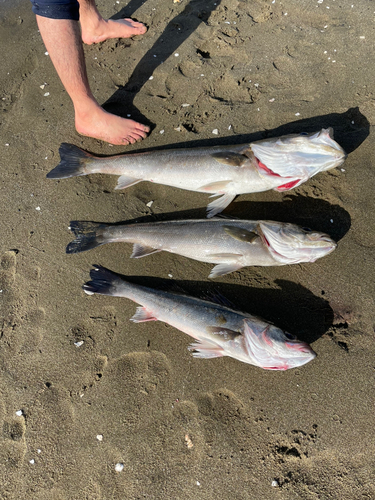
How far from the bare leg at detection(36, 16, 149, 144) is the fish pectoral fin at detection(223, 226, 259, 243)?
6.18 ft

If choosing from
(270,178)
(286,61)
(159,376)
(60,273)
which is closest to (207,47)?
(286,61)

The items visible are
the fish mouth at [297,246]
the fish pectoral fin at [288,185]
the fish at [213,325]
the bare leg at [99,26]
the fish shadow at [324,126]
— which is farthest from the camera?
the bare leg at [99,26]

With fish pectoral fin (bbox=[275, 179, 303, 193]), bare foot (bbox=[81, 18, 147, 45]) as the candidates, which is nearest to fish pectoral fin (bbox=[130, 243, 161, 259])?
fish pectoral fin (bbox=[275, 179, 303, 193])

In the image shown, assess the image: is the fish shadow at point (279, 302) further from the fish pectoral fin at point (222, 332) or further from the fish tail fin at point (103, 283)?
the fish tail fin at point (103, 283)

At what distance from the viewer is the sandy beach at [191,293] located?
2.66 metres

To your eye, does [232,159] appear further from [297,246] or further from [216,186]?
[297,246]

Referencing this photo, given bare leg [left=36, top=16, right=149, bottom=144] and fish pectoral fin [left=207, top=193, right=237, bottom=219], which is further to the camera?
fish pectoral fin [left=207, top=193, right=237, bottom=219]

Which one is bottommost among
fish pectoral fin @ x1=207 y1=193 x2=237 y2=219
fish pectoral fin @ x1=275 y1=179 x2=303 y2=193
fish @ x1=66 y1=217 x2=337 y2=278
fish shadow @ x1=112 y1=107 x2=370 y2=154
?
Answer: fish @ x1=66 y1=217 x2=337 y2=278

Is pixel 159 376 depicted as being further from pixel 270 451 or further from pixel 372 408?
pixel 372 408

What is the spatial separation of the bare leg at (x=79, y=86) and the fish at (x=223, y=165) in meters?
0.37

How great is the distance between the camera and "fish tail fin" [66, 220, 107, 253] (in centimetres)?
340

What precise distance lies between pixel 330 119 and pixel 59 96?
12.2 feet

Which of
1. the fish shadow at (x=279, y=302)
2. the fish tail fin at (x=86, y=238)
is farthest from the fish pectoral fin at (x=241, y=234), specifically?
the fish tail fin at (x=86, y=238)

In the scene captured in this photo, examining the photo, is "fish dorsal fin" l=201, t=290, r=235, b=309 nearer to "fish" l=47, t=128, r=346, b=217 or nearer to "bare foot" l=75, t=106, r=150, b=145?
"fish" l=47, t=128, r=346, b=217
